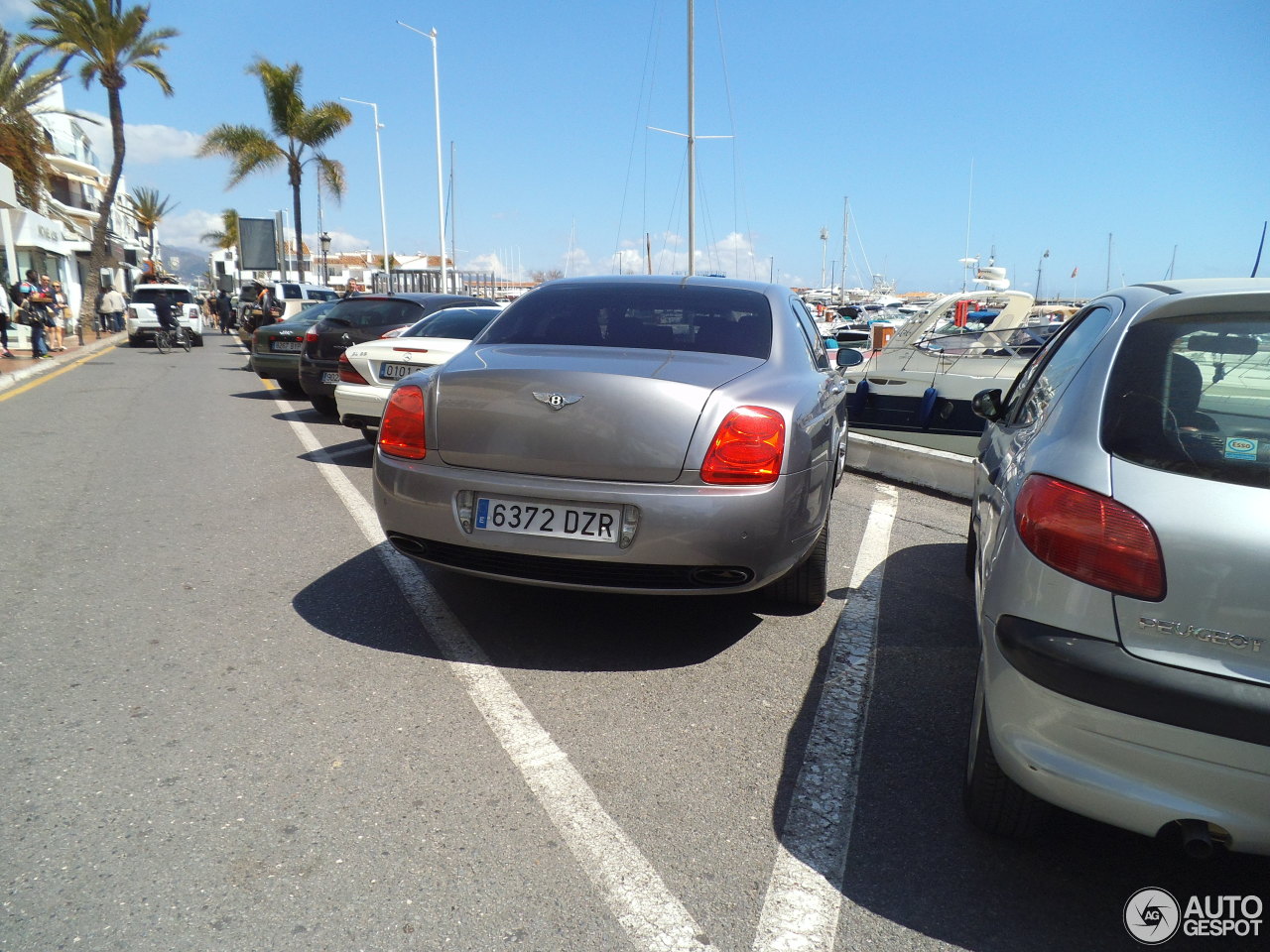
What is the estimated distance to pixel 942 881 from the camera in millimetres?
2355

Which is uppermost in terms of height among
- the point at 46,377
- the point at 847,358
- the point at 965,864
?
the point at 847,358

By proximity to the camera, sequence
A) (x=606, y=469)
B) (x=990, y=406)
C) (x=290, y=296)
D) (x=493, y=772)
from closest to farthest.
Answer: (x=493, y=772), (x=606, y=469), (x=990, y=406), (x=290, y=296)

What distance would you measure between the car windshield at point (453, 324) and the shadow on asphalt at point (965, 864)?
631cm

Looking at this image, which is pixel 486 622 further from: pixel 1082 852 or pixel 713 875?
pixel 1082 852

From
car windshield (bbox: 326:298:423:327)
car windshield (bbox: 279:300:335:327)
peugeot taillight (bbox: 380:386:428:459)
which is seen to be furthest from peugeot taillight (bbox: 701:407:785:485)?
car windshield (bbox: 279:300:335:327)

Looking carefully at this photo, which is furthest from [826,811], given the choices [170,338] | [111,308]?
[111,308]

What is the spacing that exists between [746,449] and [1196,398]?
150cm

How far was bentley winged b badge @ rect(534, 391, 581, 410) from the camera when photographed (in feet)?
11.3

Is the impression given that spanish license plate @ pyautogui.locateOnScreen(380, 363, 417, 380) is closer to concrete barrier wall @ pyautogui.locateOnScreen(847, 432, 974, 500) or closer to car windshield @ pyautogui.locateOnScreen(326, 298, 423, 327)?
car windshield @ pyautogui.locateOnScreen(326, 298, 423, 327)

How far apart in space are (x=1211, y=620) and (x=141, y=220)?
10459 cm

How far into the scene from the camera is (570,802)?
2660 mm

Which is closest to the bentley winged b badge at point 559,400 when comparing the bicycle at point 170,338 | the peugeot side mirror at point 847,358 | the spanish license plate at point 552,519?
the spanish license plate at point 552,519

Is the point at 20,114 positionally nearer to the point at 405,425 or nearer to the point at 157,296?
the point at 157,296

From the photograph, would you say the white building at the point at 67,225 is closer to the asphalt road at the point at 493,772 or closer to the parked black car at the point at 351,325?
the parked black car at the point at 351,325
